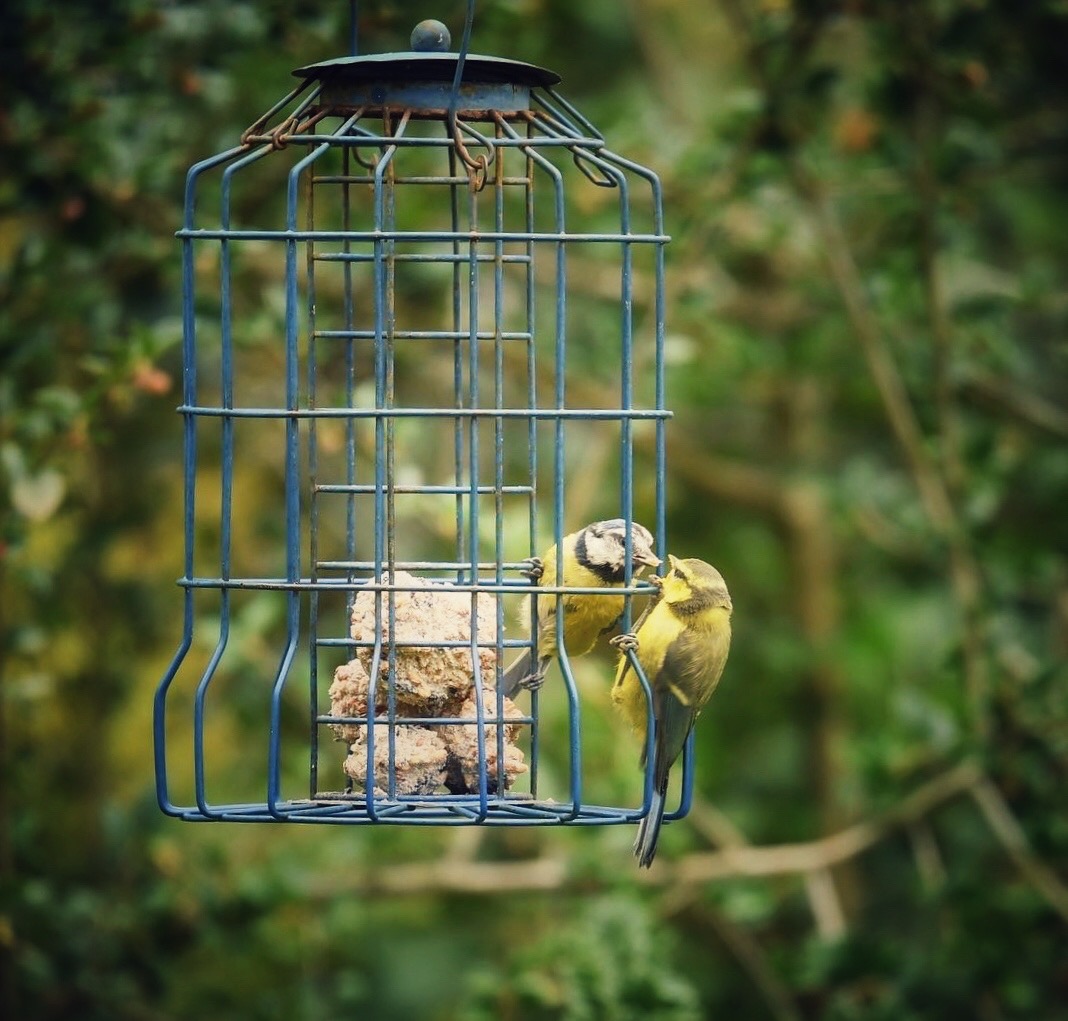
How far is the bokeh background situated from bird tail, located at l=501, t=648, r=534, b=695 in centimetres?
151

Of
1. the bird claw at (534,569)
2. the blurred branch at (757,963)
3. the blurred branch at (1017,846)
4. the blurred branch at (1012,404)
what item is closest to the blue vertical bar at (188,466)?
the bird claw at (534,569)

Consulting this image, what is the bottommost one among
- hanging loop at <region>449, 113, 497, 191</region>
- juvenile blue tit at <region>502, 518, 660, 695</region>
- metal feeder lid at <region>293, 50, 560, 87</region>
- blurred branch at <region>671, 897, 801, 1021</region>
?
blurred branch at <region>671, 897, 801, 1021</region>

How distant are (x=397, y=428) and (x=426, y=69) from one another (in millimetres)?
2175

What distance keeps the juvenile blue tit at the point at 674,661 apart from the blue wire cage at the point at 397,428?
0.27 metres

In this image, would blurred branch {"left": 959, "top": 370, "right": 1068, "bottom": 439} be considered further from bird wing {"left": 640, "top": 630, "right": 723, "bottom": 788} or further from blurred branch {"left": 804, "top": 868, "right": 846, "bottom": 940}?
bird wing {"left": 640, "top": 630, "right": 723, "bottom": 788}

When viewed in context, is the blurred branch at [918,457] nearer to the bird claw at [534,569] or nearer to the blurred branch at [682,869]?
the blurred branch at [682,869]

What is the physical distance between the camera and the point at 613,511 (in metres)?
8.70

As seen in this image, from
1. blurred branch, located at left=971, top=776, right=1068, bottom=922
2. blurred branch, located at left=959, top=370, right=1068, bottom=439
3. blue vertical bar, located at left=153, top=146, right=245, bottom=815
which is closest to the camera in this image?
blue vertical bar, located at left=153, top=146, right=245, bottom=815

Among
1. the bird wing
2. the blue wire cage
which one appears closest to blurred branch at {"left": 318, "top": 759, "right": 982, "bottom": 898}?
the blue wire cage

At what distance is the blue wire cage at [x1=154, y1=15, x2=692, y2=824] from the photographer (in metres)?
4.09

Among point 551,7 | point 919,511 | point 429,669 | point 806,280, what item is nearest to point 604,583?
point 429,669

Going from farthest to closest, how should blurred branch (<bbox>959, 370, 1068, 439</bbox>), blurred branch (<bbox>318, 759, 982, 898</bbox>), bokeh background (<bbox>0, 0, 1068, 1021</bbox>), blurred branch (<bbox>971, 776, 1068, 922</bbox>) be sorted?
blurred branch (<bbox>959, 370, 1068, 439</bbox>) → blurred branch (<bbox>318, 759, 982, 898</bbox>) → blurred branch (<bbox>971, 776, 1068, 922</bbox>) → bokeh background (<bbox>0, 0, 1068, 1021</bbox>)

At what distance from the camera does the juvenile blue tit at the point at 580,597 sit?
15.9ft

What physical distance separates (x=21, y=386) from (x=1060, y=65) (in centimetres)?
398
